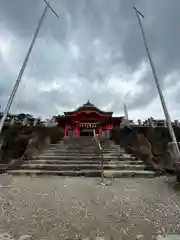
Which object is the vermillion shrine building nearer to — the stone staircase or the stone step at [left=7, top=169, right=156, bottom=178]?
the stone staircase

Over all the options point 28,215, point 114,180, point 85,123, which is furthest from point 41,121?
point 28,215

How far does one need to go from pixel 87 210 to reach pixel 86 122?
20947mm

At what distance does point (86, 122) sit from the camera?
24.6m

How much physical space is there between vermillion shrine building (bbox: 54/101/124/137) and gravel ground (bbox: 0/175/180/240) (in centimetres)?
1810

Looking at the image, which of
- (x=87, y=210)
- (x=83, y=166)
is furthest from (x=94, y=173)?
(x=87, y=210)

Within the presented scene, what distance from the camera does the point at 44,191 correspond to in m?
4.86

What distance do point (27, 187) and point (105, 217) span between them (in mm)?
2463

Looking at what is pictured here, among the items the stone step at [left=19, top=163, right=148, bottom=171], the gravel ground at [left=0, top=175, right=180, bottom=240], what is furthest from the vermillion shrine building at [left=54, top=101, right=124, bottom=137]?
the gravel ground at [left=0, top=175, right=180, bottom=240]

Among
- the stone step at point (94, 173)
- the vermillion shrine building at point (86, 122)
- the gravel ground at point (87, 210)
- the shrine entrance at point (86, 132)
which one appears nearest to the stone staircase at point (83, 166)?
the stone step at point (94, 173)

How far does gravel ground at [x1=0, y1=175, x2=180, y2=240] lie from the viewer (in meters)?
2.94

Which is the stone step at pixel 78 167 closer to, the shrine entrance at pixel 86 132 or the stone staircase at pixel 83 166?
the stone staircase at pixel 83 166

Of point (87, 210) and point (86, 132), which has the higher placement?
point (86, 132)

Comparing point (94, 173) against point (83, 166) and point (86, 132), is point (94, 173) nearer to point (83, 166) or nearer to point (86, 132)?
point (83, 166)

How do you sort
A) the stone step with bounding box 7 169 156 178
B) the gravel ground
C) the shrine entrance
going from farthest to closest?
the shrine entrance < the stone step with bounding box 7 169 156 178 < the gravel ground
